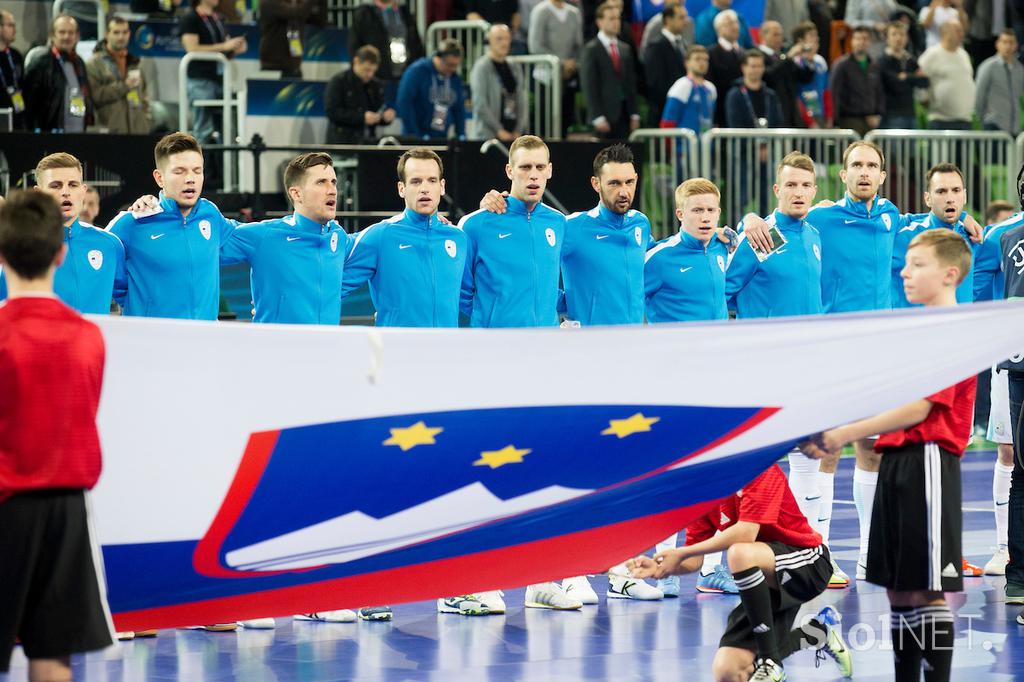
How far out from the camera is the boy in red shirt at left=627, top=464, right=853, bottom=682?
21.2ft

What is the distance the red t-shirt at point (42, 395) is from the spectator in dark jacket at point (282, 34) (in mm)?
11838

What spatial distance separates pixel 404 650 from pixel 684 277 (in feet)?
9.59

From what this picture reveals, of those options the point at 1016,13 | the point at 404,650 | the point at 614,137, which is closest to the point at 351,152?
the point at 614,137

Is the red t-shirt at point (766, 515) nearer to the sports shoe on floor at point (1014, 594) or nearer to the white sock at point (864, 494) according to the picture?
the sports shoe on floor at point (1014, 594)

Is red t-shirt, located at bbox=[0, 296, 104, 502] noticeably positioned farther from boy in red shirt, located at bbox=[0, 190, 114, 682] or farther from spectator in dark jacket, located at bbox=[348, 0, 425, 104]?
spectator in dark jacket, located at bbox=[348, 0, 425, 104]

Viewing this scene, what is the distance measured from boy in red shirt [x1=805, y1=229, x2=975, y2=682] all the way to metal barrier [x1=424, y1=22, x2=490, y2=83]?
39.5 feet

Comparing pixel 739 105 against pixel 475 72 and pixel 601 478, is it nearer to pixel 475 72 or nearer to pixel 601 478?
pixel 475 72

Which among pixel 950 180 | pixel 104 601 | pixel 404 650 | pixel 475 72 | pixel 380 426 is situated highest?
pixel 475 72

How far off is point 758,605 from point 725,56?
11687 millimetres

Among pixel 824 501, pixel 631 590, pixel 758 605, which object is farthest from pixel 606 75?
pixel 758 605

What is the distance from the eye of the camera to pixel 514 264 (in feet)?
30.6

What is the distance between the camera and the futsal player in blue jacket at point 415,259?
9.11 meters

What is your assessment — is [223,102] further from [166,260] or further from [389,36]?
[166,260]

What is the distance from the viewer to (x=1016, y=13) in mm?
21734
